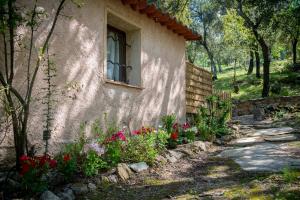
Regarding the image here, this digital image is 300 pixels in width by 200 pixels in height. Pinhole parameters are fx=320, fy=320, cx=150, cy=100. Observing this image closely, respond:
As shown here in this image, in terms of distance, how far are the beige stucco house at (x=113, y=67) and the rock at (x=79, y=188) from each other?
0.95 m

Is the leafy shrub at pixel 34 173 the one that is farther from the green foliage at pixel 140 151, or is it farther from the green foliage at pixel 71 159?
the green foliage at pixel 140 151

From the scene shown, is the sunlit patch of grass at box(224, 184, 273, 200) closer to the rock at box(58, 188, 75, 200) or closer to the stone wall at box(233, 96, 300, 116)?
the rock at box(58, 188, 75, 200)

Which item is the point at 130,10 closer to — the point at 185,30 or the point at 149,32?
the point at 149,32

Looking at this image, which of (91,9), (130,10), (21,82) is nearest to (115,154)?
(21,82)

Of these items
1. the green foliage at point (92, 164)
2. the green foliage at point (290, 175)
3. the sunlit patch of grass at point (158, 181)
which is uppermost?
the green foliage at point (92, 164)

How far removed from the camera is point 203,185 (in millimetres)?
4051

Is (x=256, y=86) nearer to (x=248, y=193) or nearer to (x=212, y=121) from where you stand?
(x=212, y=121)

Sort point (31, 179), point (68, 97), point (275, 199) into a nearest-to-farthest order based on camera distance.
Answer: point (275, 199), point (31, 179), point (68, 97)

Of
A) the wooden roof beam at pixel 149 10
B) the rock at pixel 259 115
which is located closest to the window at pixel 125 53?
the wooden roof beam at pixel 149 10

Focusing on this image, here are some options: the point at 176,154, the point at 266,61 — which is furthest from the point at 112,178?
the point at 266,61

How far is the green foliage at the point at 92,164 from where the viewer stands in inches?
161

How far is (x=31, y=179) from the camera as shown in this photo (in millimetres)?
3561

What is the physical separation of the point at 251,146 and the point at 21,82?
4699 mm

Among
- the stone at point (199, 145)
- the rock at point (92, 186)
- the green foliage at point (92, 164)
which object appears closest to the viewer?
the rock at point (92, 186)
